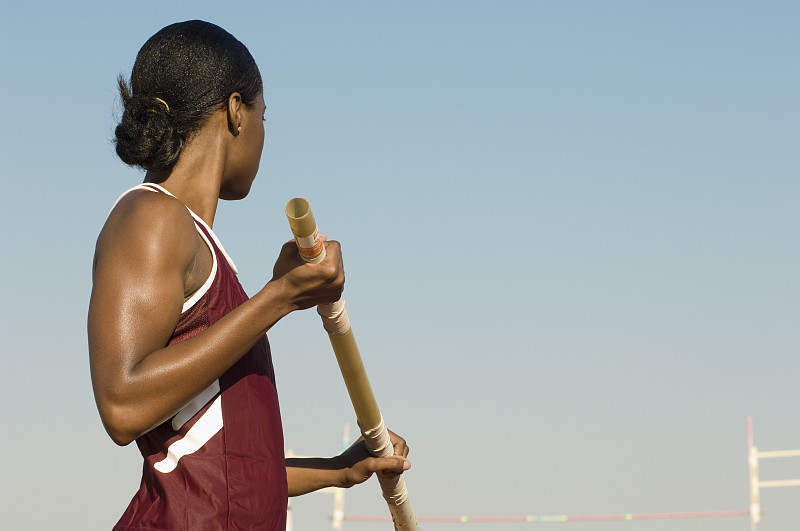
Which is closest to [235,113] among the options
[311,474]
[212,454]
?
[212,454]

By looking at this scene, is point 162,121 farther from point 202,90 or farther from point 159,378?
point 159,378

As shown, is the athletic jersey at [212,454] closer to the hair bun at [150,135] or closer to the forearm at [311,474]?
the hair bun at [150,135]

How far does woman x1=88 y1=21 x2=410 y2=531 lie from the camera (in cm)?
244

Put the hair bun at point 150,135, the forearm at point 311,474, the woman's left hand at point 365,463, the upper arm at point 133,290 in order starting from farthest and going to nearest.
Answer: the woman's left hand at point 365,463, the forearm at point 311,474, the hair bun at point 150,135, the upper arm at point 133,290

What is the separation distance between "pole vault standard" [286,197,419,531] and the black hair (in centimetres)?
53

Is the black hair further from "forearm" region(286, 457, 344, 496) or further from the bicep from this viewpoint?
"forearm" region(286, 457, 344, 496)

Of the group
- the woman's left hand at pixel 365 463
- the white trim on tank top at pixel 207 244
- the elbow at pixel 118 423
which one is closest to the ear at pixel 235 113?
the white trim on tank top at pixel 207 244

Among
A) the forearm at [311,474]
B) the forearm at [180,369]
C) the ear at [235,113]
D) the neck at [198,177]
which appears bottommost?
the forearm at [311,474]

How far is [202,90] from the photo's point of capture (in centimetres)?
298

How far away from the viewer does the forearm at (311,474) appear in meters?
3.70

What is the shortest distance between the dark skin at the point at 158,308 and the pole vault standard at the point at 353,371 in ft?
0.27

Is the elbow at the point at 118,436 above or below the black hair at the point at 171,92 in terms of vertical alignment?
below

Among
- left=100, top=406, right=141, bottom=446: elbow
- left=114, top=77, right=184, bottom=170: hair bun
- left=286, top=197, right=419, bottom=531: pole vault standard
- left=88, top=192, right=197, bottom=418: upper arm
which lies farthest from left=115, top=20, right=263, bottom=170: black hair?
left=100, top=406, right=141, bottom=446: elbow

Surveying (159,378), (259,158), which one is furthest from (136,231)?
(259,158)
